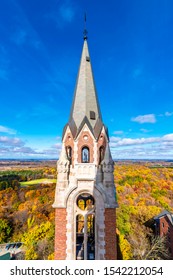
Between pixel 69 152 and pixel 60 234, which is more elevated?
pixel 69 152

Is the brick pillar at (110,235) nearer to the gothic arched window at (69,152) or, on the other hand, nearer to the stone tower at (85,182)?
the stone tower at (85,182)

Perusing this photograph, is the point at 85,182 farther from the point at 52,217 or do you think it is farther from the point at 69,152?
the point at 52,217

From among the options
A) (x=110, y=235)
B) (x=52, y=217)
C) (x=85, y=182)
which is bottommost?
(x=52, y=217)

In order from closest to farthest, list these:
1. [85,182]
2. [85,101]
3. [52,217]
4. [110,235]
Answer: [110,235] → [85,182] → [85,101] → [52,217]

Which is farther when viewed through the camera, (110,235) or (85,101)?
(85,101)

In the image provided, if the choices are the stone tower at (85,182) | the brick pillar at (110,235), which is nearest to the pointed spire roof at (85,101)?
the stone tower at (85,182)

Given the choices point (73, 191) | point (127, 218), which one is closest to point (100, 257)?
point (73, 191)

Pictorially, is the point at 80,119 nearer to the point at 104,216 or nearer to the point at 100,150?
the point at 100,150

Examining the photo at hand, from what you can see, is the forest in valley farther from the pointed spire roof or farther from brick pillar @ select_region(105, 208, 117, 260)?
the pointed spire roof

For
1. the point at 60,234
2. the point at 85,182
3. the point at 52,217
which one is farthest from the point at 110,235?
the point at 52,217
